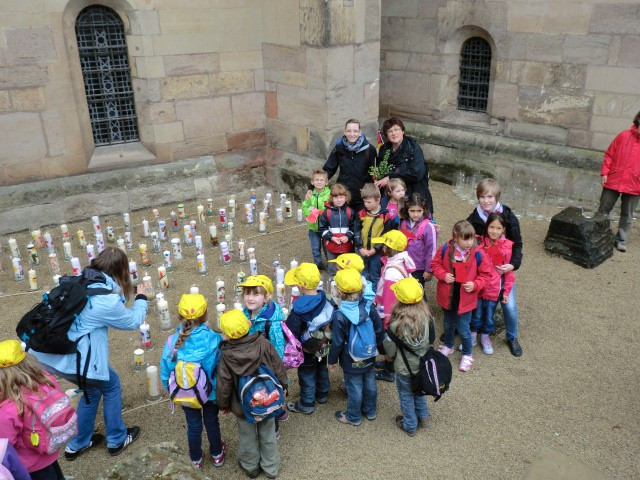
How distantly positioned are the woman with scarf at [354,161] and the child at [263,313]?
3176 mm

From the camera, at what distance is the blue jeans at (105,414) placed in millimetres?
4383

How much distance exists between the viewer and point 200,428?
427 centimetres

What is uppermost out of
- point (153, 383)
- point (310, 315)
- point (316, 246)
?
point (310, 315)

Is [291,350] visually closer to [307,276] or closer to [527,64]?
[307,276]

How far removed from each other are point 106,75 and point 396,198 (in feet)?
16.5

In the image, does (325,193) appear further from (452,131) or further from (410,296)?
(452,131)

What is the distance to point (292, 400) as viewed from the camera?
16.8 ft

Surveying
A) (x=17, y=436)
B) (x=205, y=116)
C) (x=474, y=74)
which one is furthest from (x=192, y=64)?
(x=17, y=436)

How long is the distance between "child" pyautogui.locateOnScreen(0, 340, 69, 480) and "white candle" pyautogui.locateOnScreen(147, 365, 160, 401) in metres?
1.41

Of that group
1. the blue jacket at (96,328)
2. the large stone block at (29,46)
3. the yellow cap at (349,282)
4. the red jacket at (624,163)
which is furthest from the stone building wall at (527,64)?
the blue jacket at (96,328)

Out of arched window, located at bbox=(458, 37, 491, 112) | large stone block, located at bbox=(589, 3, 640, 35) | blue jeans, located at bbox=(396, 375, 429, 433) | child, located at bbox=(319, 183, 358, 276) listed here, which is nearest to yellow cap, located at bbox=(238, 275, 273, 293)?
blue jeans, located at bbox=(396, 375, 429, 433)

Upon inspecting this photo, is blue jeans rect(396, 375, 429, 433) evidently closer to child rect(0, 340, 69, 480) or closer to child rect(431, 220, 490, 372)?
child rect(431, 220, 490, 372)

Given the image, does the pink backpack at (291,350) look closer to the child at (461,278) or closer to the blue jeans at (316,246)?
the child at (461,278)

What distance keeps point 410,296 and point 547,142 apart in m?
6.19
